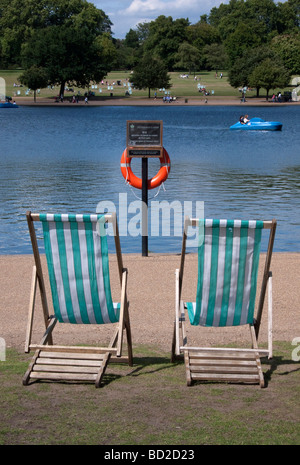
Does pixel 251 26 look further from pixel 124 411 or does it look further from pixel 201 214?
pixel 124 411

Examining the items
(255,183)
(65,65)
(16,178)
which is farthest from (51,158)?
(65,65)

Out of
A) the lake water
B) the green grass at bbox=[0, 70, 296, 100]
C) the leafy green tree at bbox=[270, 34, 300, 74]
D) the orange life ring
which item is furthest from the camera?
the leafy green tree at bbox=[270, 34, 300, 74]

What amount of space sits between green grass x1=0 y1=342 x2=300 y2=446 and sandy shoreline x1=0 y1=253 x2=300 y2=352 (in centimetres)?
100

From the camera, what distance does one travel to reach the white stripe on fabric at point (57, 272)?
15.5 feet

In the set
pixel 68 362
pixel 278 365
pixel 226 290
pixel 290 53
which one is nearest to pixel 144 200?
pixel 278 365

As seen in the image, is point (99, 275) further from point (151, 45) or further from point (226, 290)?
point (151, 45)

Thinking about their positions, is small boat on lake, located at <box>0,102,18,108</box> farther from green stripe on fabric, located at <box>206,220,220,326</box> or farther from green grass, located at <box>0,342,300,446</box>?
green stripe on fabric, located at <box>206,220,220,326</box>

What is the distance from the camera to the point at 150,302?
7.22m

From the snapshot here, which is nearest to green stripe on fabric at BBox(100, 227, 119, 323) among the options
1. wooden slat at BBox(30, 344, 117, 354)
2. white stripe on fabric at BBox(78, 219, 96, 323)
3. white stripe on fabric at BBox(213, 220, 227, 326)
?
white stripe on fabric at BBox(78, 219, 96, 323)

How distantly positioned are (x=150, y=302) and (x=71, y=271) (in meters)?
2.48

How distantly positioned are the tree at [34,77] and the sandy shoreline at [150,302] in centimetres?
8051

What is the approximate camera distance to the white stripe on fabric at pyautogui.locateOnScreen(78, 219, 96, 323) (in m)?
4.71

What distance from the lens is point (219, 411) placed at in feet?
13.5
